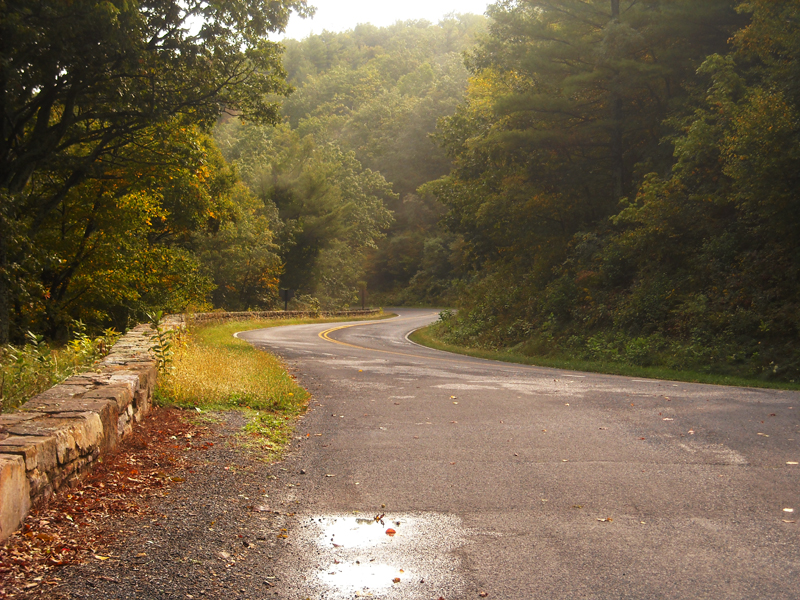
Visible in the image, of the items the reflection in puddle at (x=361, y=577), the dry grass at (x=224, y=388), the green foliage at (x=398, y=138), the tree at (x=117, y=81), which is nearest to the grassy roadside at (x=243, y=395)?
the dry grass at (x=224, y=388)

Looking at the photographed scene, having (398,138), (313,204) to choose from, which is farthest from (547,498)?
(398,138)

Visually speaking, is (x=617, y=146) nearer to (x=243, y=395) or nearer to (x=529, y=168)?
(x=529, y=168)

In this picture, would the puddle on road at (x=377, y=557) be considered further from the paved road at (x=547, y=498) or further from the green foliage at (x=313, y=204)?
the green foliage at (x=313, y=204)

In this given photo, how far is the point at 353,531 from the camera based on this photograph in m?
4.95

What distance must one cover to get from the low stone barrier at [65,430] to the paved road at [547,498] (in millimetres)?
1690

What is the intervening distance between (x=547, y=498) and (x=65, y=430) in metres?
3.81

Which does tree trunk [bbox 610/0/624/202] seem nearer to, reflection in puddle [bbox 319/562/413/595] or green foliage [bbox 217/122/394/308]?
reflection in puddle [bbox 319/562/413/595]

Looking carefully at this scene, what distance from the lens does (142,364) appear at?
29.2ft

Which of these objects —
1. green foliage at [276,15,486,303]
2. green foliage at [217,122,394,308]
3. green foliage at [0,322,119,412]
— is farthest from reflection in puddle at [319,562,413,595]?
green foliage at [276,15,486,303]

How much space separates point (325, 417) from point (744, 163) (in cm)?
1206

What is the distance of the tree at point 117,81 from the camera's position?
15227 millimetres

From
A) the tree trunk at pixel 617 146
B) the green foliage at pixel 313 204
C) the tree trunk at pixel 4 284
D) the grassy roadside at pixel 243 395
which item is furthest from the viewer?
the green foliage at pixel 313 204

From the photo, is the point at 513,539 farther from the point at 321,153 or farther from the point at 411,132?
the point at 411,132

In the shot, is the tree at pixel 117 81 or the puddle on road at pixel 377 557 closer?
the puddle on road at pixel 377 557
